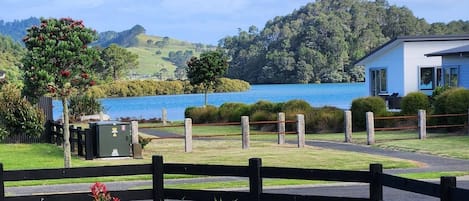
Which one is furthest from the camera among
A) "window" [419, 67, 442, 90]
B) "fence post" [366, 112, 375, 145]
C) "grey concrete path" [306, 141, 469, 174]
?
"window" [419, 67, 442, 90]

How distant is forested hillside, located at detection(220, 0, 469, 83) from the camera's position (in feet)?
383

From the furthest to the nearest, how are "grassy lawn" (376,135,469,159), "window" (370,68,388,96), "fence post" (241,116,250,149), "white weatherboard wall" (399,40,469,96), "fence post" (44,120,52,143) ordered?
"window" (370,68,388,96) < "white weatherboard wall" (399,40,469,96) < "fence post" (44,120,52,143) < "fence post" (241,116,250,149) < "grassy lawn" (376,135,469,159)

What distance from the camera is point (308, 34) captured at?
121875 millimetres

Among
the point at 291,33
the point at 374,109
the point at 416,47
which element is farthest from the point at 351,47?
the point at 374,109

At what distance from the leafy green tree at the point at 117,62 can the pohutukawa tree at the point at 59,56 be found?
9014 centimetres

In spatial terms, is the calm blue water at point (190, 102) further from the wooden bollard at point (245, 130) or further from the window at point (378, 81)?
the wooden bollard at point (245, 130)

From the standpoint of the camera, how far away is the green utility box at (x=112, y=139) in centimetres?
2184

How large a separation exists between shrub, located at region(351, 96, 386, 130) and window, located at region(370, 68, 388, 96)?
1177cm

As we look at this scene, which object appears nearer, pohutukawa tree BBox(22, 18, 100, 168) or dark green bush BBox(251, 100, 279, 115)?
pohutukawa tree BBox(22, 18, 100, 168)

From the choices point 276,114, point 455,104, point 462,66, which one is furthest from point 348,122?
point 462,66

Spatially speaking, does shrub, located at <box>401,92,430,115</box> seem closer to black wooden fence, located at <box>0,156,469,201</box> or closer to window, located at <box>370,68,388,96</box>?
window, located at <box>370,68,388,96</box>

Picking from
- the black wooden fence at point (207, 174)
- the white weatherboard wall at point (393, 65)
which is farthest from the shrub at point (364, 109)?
the black wooden fence at point (207, 174)

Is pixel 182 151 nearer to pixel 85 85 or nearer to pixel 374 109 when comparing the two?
pixel 85 85

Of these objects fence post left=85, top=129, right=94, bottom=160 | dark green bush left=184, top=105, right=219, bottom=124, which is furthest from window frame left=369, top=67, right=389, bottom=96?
fence post left=85, top=129, right=94, bottom=160
